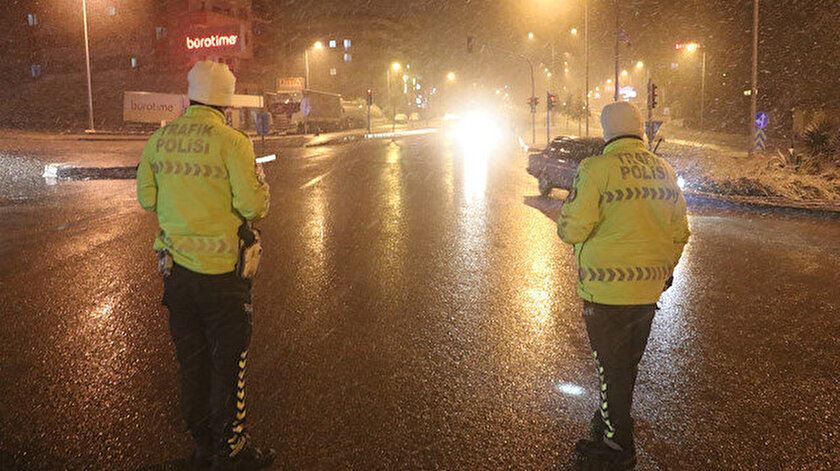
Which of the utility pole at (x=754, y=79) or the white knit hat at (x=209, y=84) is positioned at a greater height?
the utility pole at (x=754, y=79)

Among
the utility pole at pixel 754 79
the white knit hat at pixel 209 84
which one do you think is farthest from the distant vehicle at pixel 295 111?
the white knit hat at pixel 209 84

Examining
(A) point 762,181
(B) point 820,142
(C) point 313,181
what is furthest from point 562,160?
(B) point 820,142

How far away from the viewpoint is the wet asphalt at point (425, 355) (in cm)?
378

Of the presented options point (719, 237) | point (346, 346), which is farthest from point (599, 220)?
point (719, 237)

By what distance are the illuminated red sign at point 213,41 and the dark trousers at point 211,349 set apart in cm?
5728

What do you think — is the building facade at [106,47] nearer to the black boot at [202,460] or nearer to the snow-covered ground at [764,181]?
the snow-covered ground at [764,181]

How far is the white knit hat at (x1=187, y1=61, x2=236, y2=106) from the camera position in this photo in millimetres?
3386

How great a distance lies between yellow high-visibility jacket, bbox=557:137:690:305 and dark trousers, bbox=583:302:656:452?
0.22 ft

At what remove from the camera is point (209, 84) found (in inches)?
133

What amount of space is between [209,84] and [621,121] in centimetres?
204

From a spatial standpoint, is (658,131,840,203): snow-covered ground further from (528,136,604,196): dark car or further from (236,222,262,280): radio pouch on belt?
(236,222,262,280): radio pouch on belt

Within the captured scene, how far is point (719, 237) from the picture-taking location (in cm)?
1088

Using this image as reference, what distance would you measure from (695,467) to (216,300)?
255 centimetres

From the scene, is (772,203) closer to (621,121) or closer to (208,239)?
(621,121)
